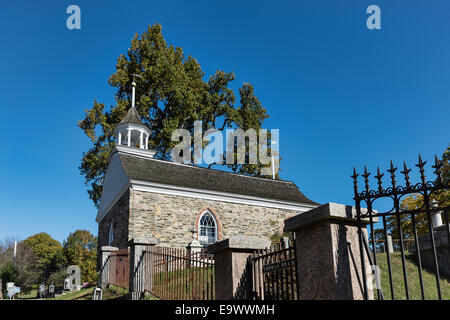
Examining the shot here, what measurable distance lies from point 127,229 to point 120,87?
16.9 meters

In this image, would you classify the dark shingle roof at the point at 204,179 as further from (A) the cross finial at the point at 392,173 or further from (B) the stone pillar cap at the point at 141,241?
(A) the cross finial at the point at 392,173

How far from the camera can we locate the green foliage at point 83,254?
20438 millimetres

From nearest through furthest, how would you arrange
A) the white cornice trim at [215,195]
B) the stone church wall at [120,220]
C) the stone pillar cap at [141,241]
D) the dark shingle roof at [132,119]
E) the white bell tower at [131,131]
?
the stone pillar cap at [141,241], the stone church wall at [120,220], the white cornice trim at [215,195], the white bell tower at [131,131], the dark shingle roof at [132,119]

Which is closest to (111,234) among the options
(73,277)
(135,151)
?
(73,277)

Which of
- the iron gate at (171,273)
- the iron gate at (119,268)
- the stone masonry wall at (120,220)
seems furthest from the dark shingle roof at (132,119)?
the iron gate at (171,273)

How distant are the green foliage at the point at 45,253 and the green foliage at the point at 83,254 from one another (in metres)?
1.81

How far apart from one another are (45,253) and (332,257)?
45.4 metres

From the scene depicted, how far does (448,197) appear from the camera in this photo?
1795cm

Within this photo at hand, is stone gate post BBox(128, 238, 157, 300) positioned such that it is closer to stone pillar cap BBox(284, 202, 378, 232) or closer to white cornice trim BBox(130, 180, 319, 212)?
stone pillar cap BBox(284, 202, 378, 232)

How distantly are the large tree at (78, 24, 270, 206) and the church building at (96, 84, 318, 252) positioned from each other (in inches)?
167

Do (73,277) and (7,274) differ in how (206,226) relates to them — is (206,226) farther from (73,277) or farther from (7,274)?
(7,274)

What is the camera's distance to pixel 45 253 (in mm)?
42719
